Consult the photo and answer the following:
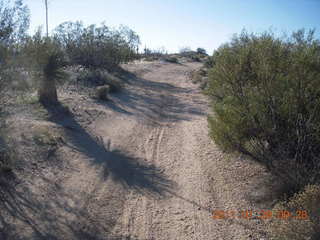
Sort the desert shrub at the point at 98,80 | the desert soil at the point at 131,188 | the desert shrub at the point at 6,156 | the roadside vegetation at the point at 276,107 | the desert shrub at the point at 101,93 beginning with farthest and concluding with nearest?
1. the desert shrub at the point at 98,80
2. the desert shrub at the point at 101,93
3. the desert shrub at the point at 6,156
4. the roadside vegetation at the point at 276,107
5. the desert soil at the point at 131,188

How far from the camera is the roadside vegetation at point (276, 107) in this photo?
5355 millimetres

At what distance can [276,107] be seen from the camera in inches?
236

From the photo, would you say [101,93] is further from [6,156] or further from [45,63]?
[6,156]

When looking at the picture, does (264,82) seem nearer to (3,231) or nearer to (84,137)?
(3,231)

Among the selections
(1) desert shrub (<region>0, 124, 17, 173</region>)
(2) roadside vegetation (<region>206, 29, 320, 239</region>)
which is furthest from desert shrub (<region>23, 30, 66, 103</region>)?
(2) roadside vegetation (<region>206, 29, 320, 239</region>)

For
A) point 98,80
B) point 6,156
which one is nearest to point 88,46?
point 98,80

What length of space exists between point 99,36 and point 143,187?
19068mm

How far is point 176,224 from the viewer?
5.16 meters

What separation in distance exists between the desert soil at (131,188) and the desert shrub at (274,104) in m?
0.87

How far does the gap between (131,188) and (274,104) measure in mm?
3656
